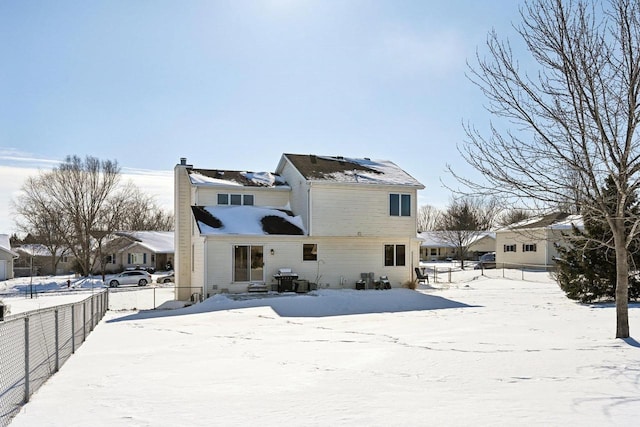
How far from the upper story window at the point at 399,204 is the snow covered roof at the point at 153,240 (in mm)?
33939

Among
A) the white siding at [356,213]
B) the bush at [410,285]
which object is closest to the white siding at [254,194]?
the white siding at [356,213]

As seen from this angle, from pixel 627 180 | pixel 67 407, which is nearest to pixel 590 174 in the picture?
pixel 627 180

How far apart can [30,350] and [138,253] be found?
49.6 metres

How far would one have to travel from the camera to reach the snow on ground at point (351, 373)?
6199 millimetres

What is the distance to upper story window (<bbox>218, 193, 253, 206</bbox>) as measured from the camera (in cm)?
2698

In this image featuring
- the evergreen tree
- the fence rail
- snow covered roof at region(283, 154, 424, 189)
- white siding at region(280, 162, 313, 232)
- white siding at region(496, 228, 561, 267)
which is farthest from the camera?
white siding at region(496, 228, 561, 267)

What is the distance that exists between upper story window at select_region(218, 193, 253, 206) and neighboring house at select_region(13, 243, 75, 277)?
39319mm

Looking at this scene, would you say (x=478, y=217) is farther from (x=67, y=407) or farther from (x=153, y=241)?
(x=67, y=407)

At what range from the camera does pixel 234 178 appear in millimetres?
28172

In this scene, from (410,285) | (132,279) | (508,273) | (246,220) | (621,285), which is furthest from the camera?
(132,279)

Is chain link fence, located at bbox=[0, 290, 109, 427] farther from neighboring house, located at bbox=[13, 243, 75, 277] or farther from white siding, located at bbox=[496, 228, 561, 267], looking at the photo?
neighboring house, located at bbox=[13, 243, 75, 277]

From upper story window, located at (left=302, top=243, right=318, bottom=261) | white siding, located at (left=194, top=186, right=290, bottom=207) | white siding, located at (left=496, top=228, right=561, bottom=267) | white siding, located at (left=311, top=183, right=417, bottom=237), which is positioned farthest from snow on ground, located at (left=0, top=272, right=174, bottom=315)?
white siding, located at (left=496, top=228, right=561, bottom=267)

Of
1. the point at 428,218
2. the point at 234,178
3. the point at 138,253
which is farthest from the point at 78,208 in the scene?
the point at 428,218

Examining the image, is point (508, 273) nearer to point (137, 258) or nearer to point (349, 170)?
point (349, 170)
